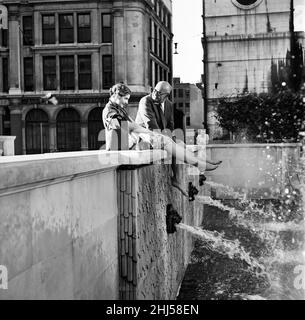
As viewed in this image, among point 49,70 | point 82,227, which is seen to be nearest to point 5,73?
point 49,70

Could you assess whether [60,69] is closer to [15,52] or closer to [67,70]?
[67,70]

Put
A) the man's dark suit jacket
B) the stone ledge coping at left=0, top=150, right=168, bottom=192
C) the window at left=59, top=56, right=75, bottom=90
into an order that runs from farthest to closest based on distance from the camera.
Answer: the window at left=59, top=56, right=75, bottom=90
the man's dark suit jacket
the stone ledge coping at left=0, top=150, right=168, bottom=192

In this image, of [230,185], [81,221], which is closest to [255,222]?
[230,185]

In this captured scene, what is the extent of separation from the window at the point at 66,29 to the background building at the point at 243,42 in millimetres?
10419

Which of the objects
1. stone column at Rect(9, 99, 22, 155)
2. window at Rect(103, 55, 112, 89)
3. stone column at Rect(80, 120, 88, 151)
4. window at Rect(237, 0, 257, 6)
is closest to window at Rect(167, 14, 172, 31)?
window at Rect(237, 0, 257, 6)

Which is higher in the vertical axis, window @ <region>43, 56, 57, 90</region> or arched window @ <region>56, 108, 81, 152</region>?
window @ <region>43, 56, 57, 90</region>

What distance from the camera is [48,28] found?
32.8m

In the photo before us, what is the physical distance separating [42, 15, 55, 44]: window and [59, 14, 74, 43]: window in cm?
57

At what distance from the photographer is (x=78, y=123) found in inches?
1289

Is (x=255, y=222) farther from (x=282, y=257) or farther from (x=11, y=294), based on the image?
(x=11, y=294)

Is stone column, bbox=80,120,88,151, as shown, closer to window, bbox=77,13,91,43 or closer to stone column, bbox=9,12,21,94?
stone column, bbox=9,12,21,94

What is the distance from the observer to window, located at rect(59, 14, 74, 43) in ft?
107

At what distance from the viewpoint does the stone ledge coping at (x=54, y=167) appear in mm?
2461

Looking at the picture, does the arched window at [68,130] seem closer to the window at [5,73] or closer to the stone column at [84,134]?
the stone column at [84,134]
